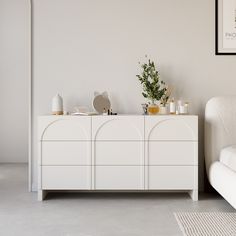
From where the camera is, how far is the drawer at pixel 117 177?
3492 mm

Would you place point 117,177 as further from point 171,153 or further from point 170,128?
point 170,128

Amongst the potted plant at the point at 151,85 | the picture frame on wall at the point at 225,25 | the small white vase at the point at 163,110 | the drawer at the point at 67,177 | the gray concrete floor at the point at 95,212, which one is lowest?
the gray concrete floor at the point at 95,212

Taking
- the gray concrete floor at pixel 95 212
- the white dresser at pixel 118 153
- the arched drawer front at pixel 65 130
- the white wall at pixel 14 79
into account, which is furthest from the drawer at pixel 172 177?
the white wall at pixel 14 79

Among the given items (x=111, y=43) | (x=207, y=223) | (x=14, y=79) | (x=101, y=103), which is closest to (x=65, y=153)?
(x=101, y=103)

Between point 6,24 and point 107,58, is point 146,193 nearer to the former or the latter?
point 107,58

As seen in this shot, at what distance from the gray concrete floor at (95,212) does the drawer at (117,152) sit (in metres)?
0.36

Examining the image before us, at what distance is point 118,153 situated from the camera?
349cm

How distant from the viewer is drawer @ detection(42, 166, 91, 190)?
3.49 meters

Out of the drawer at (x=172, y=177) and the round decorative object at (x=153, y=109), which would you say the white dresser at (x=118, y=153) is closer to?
the drawer at (x=172, y=177)

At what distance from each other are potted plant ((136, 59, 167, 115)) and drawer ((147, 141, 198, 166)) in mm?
339

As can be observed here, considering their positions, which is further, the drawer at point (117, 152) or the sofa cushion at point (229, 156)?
the drawer at point (117, 152)

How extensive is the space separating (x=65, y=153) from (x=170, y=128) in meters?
0.95

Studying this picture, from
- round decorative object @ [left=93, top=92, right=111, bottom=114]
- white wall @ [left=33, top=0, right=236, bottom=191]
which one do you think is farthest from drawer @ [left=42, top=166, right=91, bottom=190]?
round decorative object @ [left=93, top=92, right=111, bottom=114]

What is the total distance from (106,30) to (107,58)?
27cm
